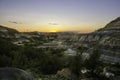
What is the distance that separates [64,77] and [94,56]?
19.0 feet

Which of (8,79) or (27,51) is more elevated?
(8,79)

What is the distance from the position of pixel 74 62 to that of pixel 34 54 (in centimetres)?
1259

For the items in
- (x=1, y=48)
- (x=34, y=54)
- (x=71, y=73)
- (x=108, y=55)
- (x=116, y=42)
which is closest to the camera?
(x=71, y=73)

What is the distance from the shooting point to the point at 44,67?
18594 mm

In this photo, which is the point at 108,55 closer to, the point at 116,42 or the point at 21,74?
the point at 116,42

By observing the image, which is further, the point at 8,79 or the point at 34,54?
the point at 34,54

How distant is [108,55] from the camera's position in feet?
139

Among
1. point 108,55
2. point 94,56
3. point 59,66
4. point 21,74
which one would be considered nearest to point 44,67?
point 59,66

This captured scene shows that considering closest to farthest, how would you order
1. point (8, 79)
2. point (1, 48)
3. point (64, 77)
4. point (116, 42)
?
1. point (8, 79)
2. point (64, 77)
3. point (1, 48)
4. point (116, 42)

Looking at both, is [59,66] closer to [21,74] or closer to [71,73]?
[71,73]

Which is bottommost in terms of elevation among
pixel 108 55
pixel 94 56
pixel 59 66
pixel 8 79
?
pixel 108 55

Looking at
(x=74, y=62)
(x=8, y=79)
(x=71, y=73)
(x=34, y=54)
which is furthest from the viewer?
(x=34, y=54)

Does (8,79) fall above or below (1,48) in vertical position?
above

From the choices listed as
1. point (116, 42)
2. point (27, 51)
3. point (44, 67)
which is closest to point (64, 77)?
point (44, 67)
